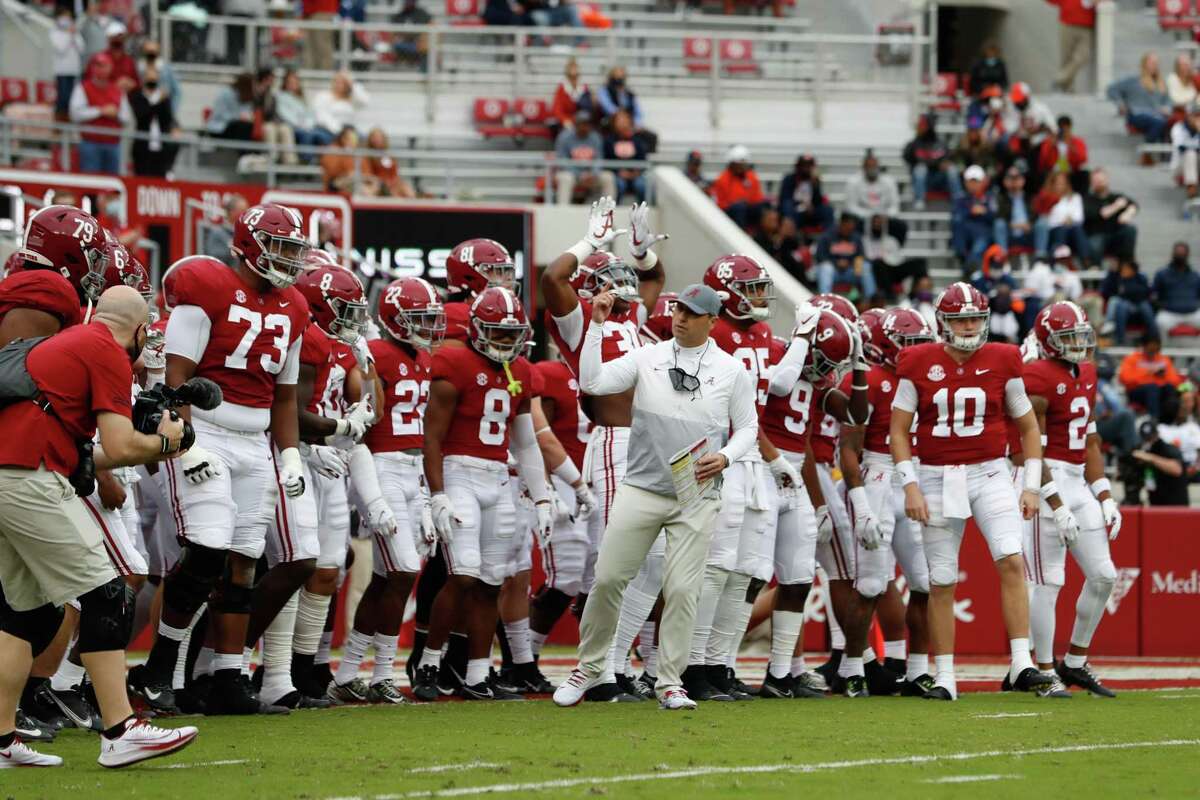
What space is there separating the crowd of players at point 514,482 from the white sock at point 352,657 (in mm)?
30

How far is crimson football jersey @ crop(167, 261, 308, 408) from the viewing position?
8414mm

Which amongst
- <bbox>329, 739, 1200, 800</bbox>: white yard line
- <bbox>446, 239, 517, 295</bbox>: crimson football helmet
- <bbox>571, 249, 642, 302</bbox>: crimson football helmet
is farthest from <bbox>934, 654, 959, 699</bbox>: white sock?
<bbox>446, 239, 517, 295</bbox>: crimson football helmet

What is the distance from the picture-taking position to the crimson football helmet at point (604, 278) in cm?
971

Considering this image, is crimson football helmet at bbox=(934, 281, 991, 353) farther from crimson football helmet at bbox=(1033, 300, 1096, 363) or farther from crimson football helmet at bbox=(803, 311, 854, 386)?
crimson football helmet at bbox=(1033, 300, 1096, 363)

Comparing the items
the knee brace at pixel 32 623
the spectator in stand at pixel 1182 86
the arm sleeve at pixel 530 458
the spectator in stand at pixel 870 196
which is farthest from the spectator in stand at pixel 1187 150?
the knee brace at pixel 32 623

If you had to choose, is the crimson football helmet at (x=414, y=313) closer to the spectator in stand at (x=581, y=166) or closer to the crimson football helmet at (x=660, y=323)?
the crimson football helmet at (x=660, y=323)

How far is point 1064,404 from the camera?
35.1ft

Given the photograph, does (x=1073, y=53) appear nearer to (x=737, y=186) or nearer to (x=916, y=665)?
(x=737, y=186)

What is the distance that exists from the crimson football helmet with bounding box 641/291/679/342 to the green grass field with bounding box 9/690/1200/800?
2107 millimetres

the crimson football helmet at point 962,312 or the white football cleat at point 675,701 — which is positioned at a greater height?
the crimson football helmet at point 962,312

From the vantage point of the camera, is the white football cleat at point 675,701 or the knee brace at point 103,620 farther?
the white football cleat at point 675,701

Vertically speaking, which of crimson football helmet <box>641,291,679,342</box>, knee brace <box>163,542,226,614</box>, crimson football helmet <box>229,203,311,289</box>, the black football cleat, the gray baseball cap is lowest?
the black football cleat

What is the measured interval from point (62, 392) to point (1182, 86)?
19609 mm

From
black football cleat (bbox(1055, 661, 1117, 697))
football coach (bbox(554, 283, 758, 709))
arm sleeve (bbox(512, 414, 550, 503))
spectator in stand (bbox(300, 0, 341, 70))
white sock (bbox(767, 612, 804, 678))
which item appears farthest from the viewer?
spectator in stand (bbox(300, 0, 341, 70))
